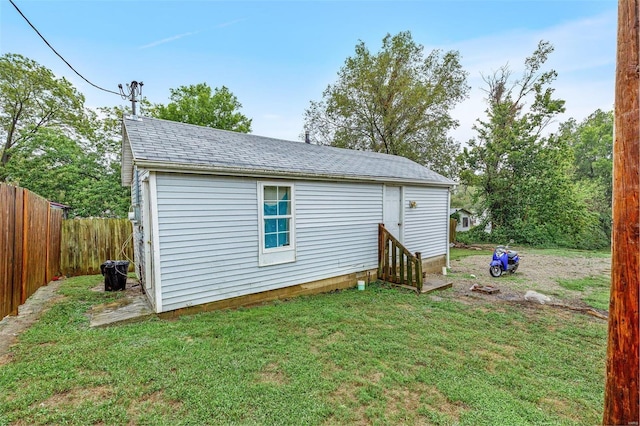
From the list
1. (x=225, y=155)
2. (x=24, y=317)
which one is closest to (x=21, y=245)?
(x=24, y=317)

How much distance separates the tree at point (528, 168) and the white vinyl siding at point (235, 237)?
13.2 metres

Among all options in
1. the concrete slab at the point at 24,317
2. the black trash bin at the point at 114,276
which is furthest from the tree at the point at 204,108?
the black trash bin at the point at 114,276

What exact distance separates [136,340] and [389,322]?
3.64 m

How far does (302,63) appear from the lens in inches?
580

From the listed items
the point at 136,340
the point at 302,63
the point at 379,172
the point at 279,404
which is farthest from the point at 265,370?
the point at 302,63

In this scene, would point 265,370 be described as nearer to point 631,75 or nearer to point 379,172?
point 631,75

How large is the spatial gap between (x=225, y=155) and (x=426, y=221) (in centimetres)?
626

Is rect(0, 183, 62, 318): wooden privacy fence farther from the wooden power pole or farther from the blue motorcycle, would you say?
the blue motorcycle

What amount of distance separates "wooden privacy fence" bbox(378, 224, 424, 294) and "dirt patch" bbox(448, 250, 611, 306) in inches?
42.7

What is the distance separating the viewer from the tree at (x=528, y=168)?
1489 centimetres

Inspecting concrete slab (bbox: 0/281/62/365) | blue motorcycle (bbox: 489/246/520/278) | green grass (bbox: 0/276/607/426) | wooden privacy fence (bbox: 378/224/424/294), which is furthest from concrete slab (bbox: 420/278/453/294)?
concrete slab (bbox: 0/281/62/365)

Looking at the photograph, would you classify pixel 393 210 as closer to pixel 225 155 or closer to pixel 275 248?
pixel 275 248

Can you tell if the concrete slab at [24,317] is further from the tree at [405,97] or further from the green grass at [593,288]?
the tree at [405,97]

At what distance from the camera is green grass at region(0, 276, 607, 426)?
7.77 ft
